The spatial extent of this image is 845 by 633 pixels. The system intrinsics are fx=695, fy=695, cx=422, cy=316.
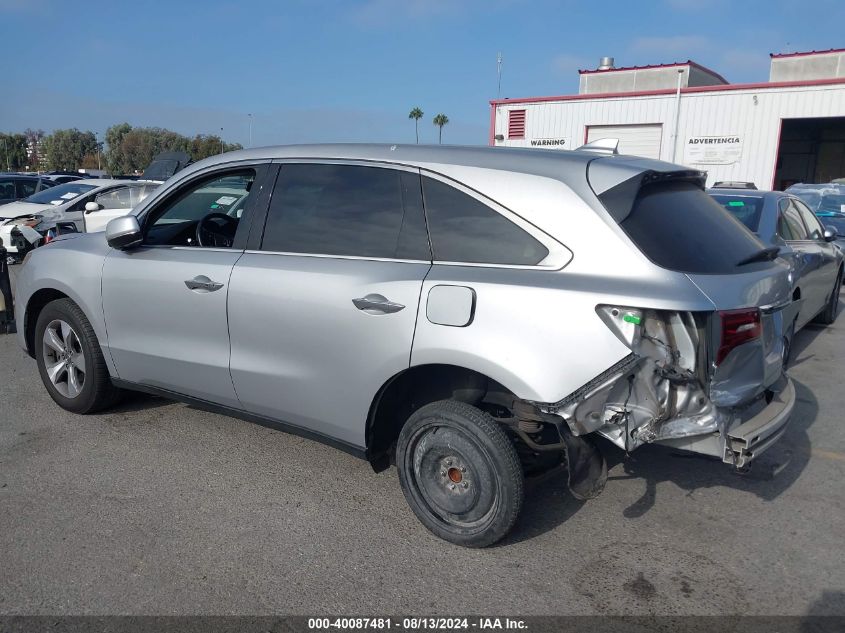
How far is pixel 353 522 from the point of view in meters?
3.57

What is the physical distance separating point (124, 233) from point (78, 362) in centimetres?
118

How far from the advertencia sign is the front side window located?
23.7 m

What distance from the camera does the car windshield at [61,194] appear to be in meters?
13.9

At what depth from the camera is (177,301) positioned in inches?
162

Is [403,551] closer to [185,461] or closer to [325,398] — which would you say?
[325,398]

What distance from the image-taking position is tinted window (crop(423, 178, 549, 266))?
10.2 ft

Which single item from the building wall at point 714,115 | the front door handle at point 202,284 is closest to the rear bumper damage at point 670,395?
the front door handle at point 202,284

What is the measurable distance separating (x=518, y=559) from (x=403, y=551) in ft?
1.78

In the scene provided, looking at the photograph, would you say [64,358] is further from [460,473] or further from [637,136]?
[637,136]

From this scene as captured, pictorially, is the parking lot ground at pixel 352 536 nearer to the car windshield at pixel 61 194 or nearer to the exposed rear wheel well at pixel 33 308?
the exposed rear wheel well at pixel 33 308

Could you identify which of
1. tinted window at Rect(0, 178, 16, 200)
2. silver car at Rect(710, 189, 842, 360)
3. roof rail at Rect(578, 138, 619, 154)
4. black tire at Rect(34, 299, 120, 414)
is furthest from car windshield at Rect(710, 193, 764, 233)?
tinted window at Rect(0, 178, 16, 200)

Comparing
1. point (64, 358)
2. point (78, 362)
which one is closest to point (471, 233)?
point (78, 362)

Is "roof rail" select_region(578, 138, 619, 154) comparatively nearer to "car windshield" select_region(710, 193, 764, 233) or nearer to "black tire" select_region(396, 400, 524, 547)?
"black tire" select_region(396, 400, 524, 547)

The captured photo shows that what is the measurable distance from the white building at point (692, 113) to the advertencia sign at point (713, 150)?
0.03m
